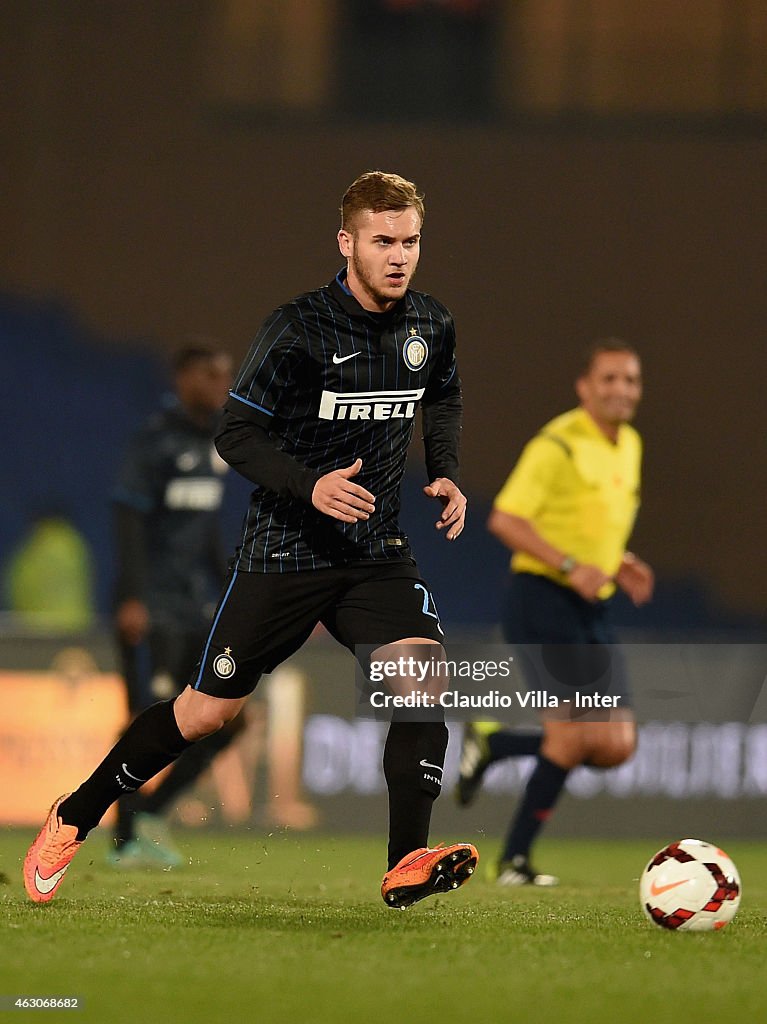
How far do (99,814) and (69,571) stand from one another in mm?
8072

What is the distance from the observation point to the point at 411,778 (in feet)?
14.2

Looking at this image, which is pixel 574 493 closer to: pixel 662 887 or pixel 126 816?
pixel 126 816

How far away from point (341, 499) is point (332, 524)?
1.24 ft

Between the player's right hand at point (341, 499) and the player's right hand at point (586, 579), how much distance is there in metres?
2.53

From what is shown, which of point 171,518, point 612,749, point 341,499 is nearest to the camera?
point 341,499

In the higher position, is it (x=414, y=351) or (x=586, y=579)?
(x=414, y=351)

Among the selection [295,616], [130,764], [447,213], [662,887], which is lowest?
[662,887]

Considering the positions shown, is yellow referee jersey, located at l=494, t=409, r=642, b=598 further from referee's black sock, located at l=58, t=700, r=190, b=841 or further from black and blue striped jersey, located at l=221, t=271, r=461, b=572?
referee's black sock, located at l=58, t=700, r=190, b=841

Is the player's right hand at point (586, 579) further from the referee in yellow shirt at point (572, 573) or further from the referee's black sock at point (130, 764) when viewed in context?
the referee's black sock at point (130, 764)

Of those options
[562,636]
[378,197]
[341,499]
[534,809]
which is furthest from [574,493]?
[341,499]

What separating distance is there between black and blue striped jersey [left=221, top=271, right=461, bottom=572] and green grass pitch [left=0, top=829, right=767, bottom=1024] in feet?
3.10

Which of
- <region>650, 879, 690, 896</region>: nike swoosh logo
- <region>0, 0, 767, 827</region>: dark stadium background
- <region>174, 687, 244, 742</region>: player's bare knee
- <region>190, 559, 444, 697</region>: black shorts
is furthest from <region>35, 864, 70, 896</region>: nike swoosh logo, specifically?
<region>0, 0, 767, 827</region>: dark stadium background

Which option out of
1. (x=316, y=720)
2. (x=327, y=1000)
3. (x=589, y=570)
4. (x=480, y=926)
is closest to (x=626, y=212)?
(x=316, y=720)

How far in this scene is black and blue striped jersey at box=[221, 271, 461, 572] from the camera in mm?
4391
